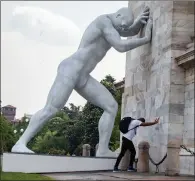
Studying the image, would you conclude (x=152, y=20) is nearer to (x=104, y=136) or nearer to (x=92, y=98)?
(x=92, y=98)

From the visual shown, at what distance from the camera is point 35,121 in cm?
1034

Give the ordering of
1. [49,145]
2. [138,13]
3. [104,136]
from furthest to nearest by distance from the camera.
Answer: [49,145], [138,13], [104,136]

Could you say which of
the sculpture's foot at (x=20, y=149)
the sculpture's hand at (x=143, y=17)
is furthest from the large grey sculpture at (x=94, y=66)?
the sculpture's foot at (x=20, y=149)

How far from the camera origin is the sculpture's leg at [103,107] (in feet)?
36.8

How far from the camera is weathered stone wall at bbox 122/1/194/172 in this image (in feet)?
33.2

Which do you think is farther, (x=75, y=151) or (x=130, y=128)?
(x=75, y=151)

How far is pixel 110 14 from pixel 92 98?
90.1 inches

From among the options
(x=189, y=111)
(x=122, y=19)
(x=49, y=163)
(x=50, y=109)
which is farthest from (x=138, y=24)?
(x=49, y=163)

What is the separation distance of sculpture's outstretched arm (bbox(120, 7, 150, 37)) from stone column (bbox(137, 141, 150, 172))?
3.15 meters

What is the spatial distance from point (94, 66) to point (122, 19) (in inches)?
57.4

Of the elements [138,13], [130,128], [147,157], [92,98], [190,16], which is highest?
[138,13]

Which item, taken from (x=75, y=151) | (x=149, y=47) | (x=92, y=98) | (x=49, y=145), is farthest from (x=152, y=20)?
(x=49, y=145)

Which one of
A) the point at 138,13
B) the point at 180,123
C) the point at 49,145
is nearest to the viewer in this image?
the point at 180,123

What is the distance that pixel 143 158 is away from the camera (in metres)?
10.5
